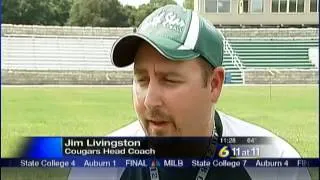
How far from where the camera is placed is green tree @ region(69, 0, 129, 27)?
203 cm

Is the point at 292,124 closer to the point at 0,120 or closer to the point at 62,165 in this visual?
the point at 62,165

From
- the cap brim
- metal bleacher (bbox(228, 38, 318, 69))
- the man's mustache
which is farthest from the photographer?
metal bleacher (bbox(228, 38, 318, 69))

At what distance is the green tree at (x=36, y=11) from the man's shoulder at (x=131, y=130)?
0.48 m

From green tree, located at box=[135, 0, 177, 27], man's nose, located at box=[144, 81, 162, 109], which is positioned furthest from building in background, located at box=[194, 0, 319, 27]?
man's nose, located at box=[144, 81, 162, 109]

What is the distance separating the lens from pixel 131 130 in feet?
6.64

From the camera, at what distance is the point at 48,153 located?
2.02 meters

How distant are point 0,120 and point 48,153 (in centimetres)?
23

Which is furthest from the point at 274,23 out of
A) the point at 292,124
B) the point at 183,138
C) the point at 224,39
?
the point at 183,138

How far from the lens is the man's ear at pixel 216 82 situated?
1.92 m

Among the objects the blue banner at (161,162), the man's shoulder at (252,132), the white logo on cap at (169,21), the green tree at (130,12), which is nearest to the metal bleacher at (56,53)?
the green tree at (130,12)

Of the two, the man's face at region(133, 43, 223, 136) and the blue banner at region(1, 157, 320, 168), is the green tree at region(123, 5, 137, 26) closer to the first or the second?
the man's face at region(133, 43, 223, 136)

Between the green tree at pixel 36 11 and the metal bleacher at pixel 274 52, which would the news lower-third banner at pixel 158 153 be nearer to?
the metal bleacher at pixel 274 52

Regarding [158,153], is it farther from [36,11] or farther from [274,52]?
[36,11]


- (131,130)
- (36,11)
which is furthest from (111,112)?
(36,11)
